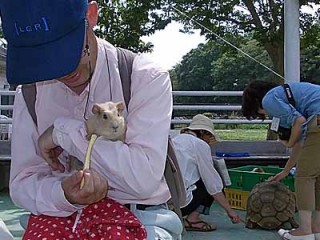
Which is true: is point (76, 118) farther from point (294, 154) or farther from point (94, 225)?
point (294, 154)

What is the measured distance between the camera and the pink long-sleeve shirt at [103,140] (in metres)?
1.37

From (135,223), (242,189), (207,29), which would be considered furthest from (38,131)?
(207,29)

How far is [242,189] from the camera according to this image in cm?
455

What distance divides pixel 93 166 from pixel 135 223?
182 mm

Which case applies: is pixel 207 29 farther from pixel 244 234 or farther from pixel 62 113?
pixel 62 113

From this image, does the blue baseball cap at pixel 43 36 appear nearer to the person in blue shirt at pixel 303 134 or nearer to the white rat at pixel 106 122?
the white rat at pixel 106 122

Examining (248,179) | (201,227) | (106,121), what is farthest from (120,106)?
(248,179)

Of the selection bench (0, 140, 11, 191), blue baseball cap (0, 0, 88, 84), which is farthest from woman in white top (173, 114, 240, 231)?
blue baseball cap (0, 0, 88, 84)

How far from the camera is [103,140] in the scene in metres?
1.37

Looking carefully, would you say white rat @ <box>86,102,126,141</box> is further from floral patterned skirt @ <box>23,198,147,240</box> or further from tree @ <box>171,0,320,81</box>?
tree @ <box>171,0,320,81</box>

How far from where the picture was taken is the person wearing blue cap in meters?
1.27

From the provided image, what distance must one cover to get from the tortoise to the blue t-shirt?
61cm

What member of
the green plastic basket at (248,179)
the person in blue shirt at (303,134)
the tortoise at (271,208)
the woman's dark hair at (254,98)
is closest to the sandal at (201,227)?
the tortoise at (271,208)

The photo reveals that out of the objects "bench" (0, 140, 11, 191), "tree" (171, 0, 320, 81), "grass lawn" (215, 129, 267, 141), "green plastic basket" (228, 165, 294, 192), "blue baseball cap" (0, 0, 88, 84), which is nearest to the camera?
"blue baseball cap" (0, 0, 88, 84)
